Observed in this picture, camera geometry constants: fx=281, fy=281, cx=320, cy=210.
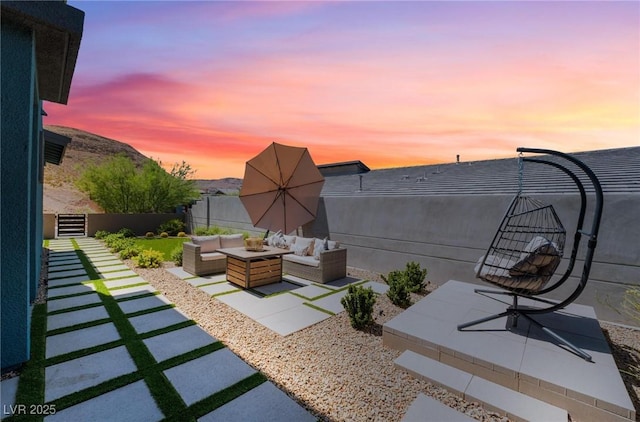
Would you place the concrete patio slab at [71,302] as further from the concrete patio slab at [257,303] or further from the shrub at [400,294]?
the shrub at [400,294]

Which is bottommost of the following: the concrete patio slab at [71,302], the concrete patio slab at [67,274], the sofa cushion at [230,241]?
the concrete patio slab at [71,302]

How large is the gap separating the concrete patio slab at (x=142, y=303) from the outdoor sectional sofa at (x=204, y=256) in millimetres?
1631

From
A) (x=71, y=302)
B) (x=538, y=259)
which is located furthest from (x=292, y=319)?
(x=71, y=302)

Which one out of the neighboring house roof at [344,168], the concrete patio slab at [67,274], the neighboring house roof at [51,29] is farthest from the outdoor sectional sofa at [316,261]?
the neighboring house roof at [344,168]

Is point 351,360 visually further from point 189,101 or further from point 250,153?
point 189,101

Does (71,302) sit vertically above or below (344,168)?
below

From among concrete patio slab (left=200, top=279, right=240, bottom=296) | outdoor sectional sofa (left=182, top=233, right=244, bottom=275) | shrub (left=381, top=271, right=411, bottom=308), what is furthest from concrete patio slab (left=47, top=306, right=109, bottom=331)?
shrub (left=381, top=271, right=411, bottom=308)

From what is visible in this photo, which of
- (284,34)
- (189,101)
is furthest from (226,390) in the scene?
(189,101)

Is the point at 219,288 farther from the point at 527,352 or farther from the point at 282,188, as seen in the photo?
the point at 527,352

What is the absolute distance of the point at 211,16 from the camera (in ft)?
16.6

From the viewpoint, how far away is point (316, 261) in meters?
7.13

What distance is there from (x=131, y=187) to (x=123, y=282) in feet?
38.6

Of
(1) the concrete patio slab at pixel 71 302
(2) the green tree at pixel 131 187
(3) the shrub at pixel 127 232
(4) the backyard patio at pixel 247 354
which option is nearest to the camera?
(4) the backyard patio at pixel 247 354

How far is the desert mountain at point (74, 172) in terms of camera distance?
36094 millimetres
